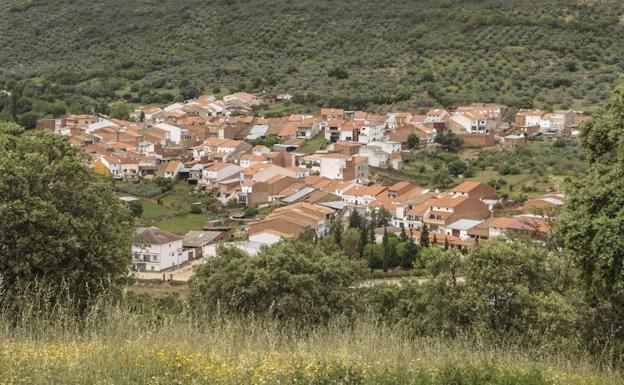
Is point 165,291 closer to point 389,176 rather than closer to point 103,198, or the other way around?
point 103,198

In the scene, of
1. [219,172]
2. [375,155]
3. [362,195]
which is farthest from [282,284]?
[375,155]

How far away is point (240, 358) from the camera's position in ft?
18.4

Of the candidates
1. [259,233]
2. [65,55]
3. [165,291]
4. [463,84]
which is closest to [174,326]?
[165,291]

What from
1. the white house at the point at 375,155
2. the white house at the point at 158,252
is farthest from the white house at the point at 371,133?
the white house at the point at 158,252

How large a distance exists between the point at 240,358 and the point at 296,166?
121 feet

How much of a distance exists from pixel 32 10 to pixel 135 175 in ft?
181

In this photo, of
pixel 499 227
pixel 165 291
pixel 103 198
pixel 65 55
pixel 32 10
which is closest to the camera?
pixel 103 198

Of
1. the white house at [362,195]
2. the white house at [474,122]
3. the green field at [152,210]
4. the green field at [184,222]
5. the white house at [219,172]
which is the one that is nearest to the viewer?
the green field at [184,222]

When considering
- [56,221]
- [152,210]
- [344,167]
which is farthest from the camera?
[344,167]

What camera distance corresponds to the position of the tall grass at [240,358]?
5270 millimetres

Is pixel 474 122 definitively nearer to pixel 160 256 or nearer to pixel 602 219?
pixel 160 256

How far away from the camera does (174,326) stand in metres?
6.62

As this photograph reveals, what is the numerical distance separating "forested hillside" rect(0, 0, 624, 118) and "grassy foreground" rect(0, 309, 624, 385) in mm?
49282

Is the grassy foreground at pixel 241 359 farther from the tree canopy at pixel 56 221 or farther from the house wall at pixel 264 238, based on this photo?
the house wall at pixel 264 238
